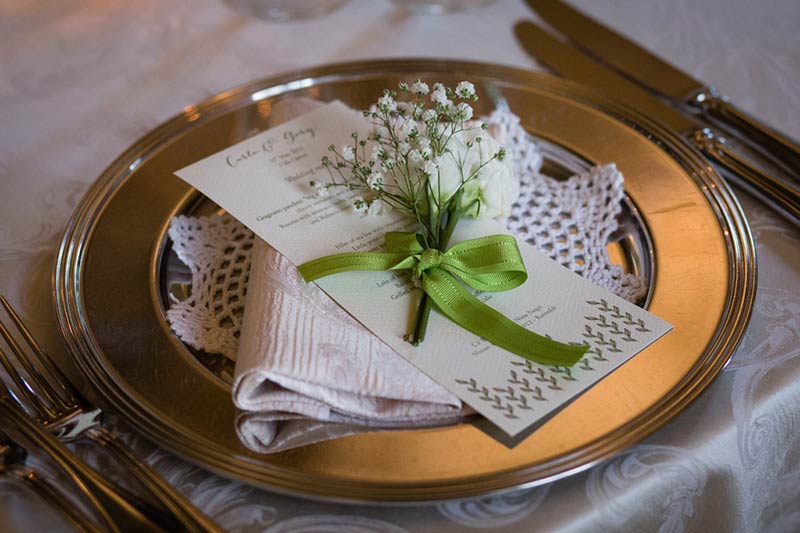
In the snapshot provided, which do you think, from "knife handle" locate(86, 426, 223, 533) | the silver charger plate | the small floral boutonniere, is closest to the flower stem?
the small floral boutonniere

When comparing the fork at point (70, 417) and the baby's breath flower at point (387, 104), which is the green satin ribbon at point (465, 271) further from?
the fork at point (70, 417)

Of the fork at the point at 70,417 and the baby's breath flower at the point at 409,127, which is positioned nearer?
the fork at the point at 70,417

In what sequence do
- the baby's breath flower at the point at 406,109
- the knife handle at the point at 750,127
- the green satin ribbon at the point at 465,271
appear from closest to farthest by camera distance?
the green satin ribbon at the point at 465,271, the baby's breath flower at the point at 406,109, the knife handle at the point at 750,127

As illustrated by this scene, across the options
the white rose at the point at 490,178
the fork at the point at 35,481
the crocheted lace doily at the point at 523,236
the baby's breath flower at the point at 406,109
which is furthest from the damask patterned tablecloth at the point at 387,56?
the baby's breath flower at the point at 406,109

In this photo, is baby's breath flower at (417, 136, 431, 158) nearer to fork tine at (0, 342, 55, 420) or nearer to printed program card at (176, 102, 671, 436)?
printed program card at (176, 102, 671, 436)

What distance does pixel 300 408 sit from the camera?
645 mm

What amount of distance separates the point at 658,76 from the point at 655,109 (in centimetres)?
8

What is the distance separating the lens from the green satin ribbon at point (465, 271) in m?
0.71

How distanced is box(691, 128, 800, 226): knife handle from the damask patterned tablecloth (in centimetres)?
2

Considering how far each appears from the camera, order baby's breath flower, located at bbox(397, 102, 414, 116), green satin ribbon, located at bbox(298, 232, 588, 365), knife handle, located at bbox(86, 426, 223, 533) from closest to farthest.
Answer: knife handle, located at bbox(86, 426, 223, 533)
green satin ribbon, located at bbox(298, 232, 588, 365)
baby's breath flower, located at bbox(397, 102, 414, 116)

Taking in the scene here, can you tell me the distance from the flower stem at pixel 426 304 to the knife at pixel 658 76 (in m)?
0.45

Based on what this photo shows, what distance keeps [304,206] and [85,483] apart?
372 mm

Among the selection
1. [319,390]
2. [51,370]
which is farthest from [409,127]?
[51,370]

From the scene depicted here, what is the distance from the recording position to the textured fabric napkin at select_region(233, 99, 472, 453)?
2.11ft
